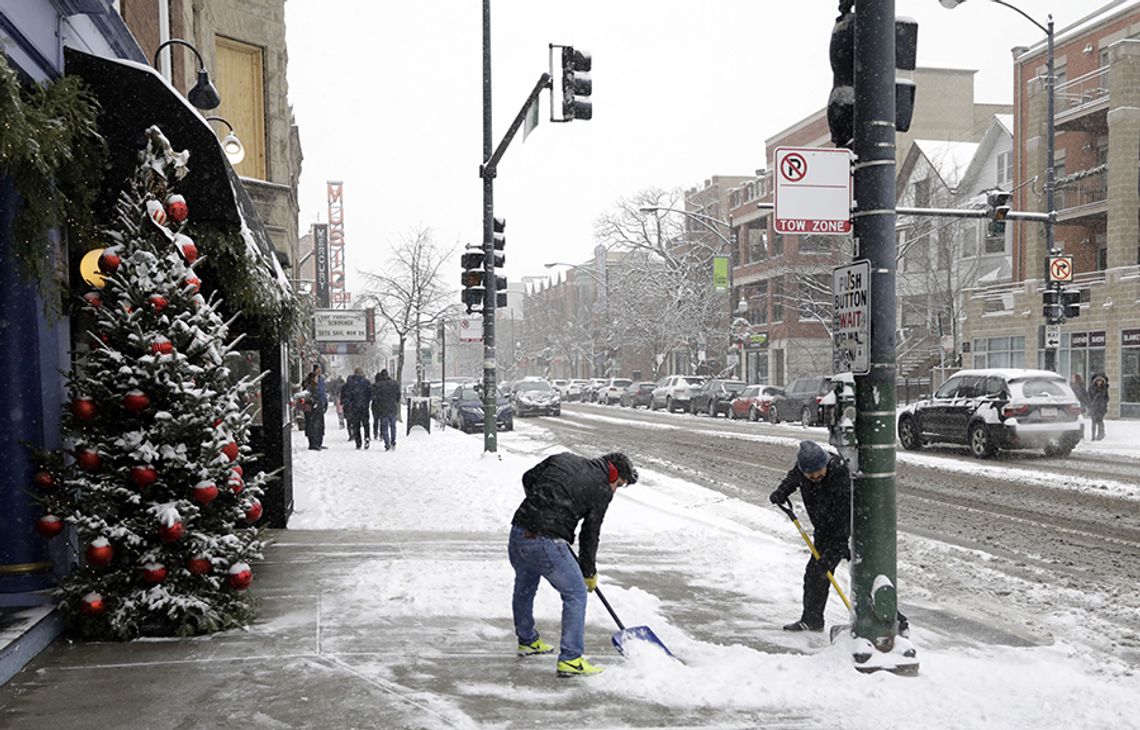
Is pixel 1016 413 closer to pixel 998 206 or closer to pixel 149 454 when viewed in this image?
pixel 998 206

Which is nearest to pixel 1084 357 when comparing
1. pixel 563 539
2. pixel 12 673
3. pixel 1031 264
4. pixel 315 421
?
pixel 1031 264

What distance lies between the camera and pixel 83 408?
589 centimetres

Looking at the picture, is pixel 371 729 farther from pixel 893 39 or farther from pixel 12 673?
pixel 893 39

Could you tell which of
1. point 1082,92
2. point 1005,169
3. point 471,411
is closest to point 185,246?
point 471,411

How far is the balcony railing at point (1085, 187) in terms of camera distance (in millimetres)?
31922

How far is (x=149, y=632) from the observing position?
19.7 feet

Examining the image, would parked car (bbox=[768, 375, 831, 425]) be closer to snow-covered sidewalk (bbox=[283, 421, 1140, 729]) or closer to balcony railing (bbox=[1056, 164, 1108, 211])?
balcony railing (bbox=[1056, 164, 1108, 211])

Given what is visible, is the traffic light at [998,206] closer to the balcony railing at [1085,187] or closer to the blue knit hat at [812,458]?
the balcony railing at [1085,187]

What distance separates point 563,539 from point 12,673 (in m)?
3.34

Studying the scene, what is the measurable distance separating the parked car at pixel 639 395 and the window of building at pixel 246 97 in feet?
106

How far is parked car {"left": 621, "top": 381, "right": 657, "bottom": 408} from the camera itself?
160 ft

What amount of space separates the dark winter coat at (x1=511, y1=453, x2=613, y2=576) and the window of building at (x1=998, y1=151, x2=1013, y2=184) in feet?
128

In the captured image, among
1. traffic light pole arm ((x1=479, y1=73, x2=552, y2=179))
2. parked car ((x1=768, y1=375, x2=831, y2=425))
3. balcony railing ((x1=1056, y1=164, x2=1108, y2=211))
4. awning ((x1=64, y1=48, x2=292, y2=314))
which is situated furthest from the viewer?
balcony railing ((x1=1056, y1=164, x2=1108, y2=211))

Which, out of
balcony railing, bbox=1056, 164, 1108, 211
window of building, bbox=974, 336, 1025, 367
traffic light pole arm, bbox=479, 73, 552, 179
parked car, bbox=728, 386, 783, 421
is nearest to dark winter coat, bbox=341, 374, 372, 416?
traffic light pole arm, bbox=479, 73, 552, 179
